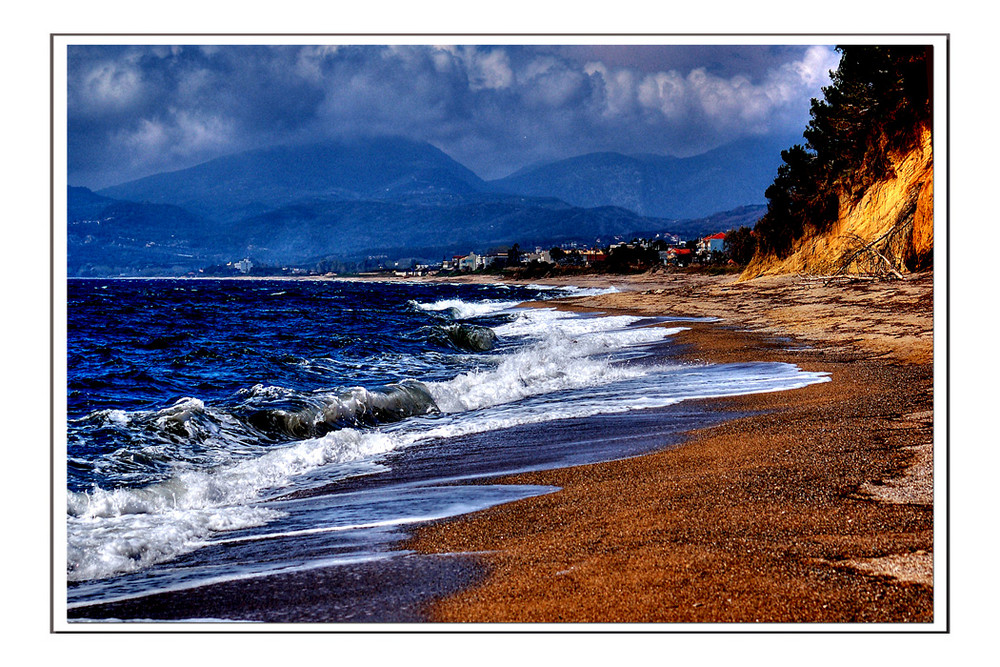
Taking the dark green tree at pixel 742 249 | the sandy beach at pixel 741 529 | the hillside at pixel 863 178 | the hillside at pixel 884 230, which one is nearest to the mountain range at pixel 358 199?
the hillside at pixel 863 178

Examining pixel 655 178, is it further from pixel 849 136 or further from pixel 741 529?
pixel 849 136

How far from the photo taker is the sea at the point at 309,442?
3.25 meters

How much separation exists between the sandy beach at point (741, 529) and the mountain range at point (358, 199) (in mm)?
2789

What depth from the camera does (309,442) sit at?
575 centimetres

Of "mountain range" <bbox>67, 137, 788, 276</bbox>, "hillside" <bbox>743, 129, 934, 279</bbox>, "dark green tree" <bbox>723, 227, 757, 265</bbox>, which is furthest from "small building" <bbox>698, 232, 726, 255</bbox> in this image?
"mountain range" <bbox>67, 137, 788, 276</bbox>

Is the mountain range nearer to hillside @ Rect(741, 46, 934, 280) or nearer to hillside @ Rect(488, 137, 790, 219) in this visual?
hillside @ Rect(488, 137, 790, 219)

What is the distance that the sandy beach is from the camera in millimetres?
2676

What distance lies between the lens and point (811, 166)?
1145 cm

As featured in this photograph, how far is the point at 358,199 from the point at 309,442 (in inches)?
146

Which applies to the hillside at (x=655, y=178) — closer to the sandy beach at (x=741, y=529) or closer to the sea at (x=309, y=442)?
the sea at (x=309, y=442)
